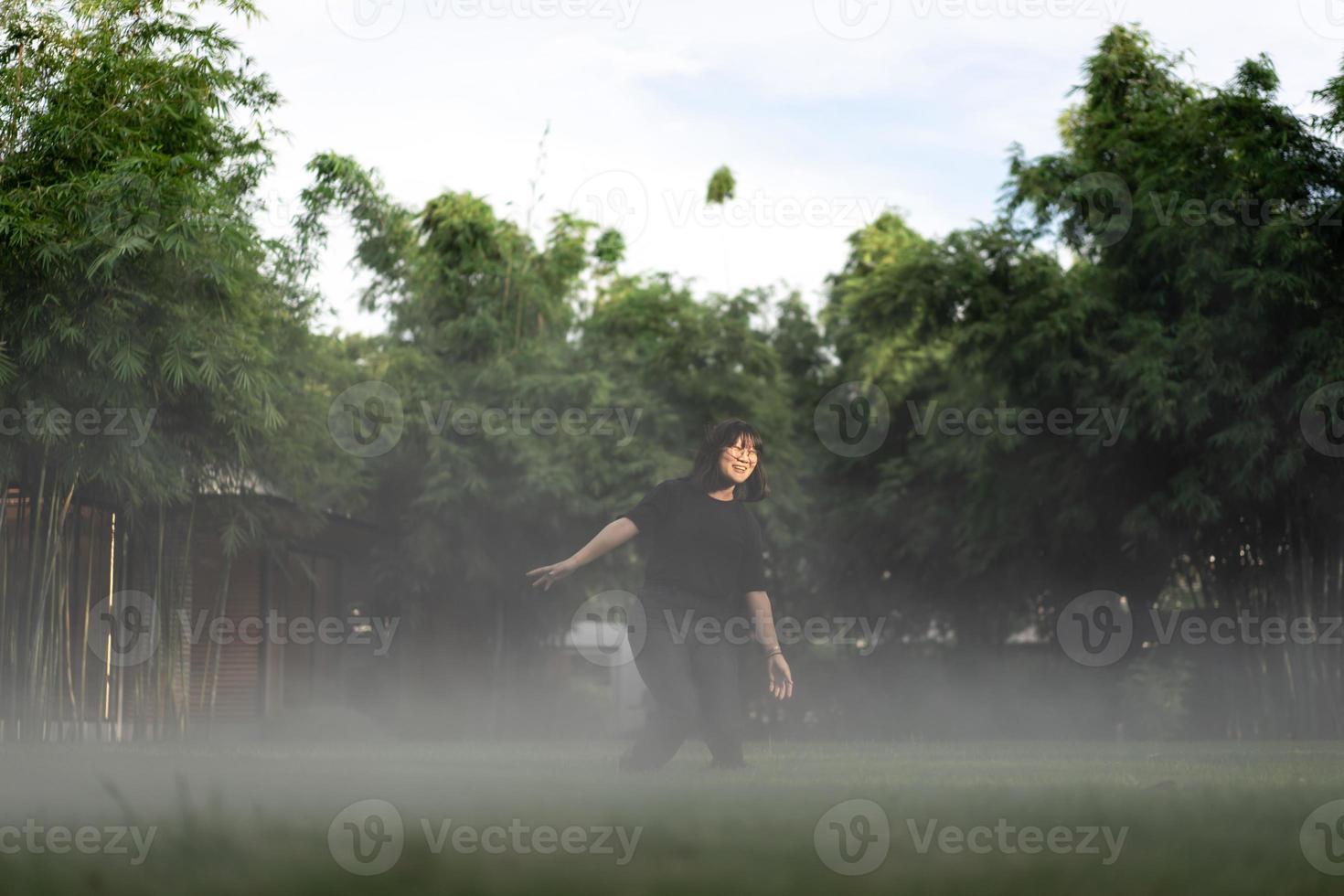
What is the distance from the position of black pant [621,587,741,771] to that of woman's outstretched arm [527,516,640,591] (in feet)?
1.06

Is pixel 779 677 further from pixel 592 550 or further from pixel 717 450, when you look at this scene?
pixel 592 550

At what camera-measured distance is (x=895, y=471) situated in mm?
21875

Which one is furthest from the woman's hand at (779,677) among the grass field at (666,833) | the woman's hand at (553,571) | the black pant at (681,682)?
the woman's hand at (553,571)

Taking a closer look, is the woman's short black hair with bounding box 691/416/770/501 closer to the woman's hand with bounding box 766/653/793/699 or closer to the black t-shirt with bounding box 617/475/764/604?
the black t-shirt with bounding box 617/475/764/604

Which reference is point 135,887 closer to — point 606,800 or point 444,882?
point 444,882

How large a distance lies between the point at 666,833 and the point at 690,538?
312cm

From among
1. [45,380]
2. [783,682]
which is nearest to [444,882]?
[783,682]

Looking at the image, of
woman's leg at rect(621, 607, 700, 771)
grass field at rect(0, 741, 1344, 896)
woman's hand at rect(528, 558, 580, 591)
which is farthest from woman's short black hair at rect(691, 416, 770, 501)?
grass field at rect(0, 741, 1344, 896)

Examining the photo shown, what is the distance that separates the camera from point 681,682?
6.08m

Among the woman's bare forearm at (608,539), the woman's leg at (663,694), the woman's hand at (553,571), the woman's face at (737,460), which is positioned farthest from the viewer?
the woman's face at (737,460)

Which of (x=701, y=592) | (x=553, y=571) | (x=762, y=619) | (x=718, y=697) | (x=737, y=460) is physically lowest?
(x=718, y=697)

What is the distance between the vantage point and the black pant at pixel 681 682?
605 centimetres

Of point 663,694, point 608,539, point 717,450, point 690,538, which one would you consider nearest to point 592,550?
point 608,539

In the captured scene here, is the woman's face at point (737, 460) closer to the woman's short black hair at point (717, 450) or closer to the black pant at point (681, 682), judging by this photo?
the woman's short black hair at point (717, 450)
